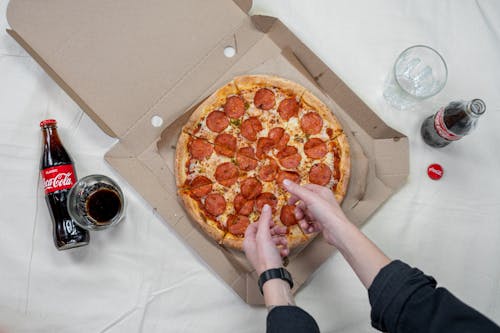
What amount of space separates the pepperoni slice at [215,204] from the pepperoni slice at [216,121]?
32 cm

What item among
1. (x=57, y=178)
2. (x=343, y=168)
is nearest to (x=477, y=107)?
(x=343, y=168)

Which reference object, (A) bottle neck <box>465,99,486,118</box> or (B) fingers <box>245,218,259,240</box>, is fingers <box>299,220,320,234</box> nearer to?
(B) fingers <box>245,218,259,240</box>

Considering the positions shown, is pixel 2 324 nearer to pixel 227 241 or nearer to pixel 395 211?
pixel 227 241

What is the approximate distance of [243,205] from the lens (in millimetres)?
1855

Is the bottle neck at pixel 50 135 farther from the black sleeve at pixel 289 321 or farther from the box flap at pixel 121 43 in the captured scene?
the black sleeve at pixel 289 321

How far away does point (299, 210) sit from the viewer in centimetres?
168

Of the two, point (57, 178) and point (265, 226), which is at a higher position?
point (265, 226)

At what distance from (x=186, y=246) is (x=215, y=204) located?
0.79 ft

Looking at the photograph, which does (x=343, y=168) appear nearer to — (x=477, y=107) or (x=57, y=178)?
(x=477, y=107)

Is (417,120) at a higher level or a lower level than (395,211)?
higher

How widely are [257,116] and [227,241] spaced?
1.98ft

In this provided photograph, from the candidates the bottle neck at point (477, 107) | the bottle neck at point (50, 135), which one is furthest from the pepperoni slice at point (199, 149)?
the bottle neck at point (477, 107)

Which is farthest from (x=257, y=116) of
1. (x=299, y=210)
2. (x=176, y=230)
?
(x=176, y=230)

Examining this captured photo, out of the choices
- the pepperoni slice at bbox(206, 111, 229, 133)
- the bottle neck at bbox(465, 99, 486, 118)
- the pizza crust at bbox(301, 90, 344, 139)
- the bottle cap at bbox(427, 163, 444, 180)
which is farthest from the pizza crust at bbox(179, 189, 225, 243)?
the bottle neck at bbox(465, 99, 486, 118)
